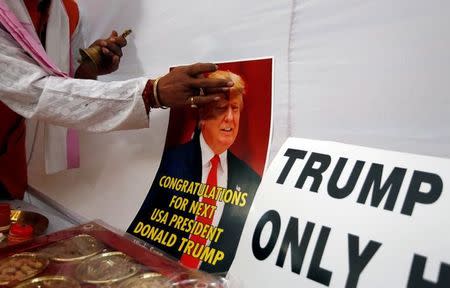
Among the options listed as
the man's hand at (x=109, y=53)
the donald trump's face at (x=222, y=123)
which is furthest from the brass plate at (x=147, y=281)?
the man's hand at (x=109, y=53)

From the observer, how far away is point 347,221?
0.47 meters

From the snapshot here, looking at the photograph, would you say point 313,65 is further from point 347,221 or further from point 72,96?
point 72,96

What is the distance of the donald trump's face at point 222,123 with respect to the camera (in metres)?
0.69

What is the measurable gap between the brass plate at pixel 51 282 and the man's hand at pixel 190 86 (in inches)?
14.3

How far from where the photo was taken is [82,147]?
1036mm

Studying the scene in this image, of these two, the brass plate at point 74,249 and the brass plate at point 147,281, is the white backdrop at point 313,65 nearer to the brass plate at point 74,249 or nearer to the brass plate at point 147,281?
the brass plate at point 74,249

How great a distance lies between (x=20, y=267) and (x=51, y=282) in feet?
0.25

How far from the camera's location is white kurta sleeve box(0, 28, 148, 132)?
28.1 inches

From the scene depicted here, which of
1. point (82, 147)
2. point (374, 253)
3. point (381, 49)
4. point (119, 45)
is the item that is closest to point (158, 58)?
point (119, 45)

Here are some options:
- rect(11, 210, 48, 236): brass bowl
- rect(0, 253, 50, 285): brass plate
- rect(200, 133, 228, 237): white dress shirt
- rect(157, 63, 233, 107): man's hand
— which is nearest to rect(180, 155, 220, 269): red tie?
rect(200, 133, 228, 237): white dress shirt

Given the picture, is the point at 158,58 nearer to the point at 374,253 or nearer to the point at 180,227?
the point at 180,227

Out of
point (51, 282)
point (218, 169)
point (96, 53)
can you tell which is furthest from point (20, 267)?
point (96, 53)

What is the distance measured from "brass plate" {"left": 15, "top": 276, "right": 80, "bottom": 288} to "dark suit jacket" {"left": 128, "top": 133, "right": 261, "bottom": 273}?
167 mm

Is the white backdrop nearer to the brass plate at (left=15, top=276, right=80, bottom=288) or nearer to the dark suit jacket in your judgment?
the dark suit jacket
